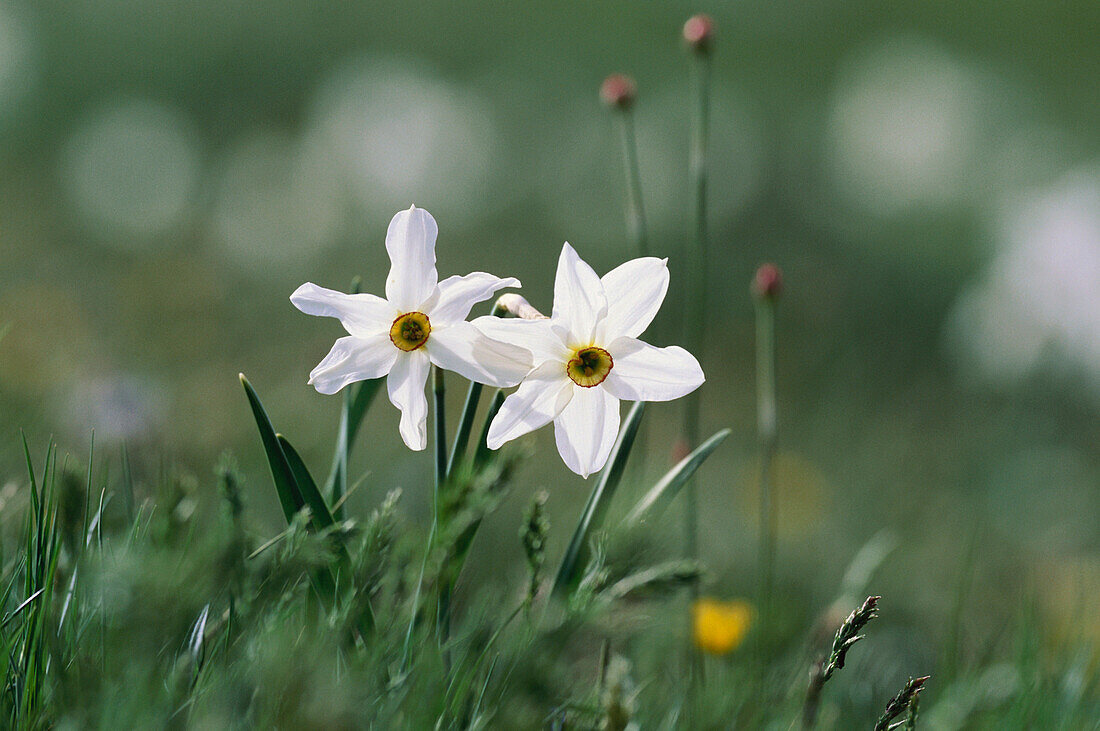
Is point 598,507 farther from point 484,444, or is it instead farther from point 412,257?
point 412,257

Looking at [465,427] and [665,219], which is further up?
[665,219]

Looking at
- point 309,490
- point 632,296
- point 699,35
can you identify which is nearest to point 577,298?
point 632,296

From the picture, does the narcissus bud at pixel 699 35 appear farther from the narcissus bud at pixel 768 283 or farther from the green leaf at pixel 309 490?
the green leaf at pixel 309 490

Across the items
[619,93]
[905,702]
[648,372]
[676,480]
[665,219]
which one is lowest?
[905,702]

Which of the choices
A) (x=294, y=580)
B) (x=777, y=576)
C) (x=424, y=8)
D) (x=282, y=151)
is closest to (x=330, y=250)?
(x=282, y=151)

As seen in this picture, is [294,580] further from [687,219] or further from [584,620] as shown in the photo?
[687,219]
